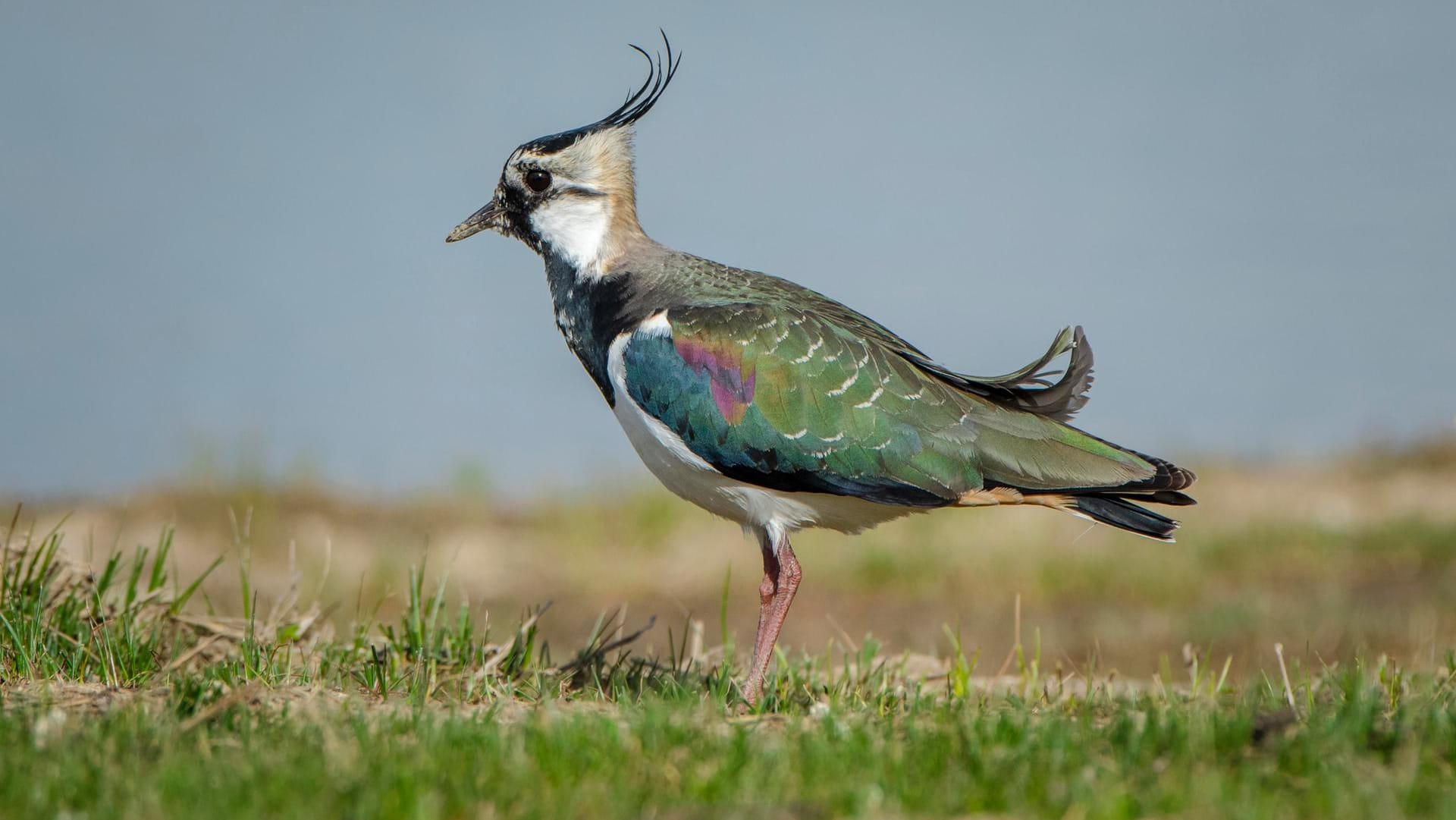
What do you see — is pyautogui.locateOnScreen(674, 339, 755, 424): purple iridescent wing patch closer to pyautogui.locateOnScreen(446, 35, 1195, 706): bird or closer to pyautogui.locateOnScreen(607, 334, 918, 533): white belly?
pyautogui.locateOnScreen(446, 35, 1195, 706): bird

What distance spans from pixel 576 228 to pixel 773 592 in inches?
77.4

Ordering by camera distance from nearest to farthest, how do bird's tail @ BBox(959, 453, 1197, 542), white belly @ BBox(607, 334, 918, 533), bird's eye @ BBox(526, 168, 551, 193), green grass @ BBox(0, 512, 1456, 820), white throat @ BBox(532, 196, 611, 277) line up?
green grass @ BBox(0, 512, 1456, 820) < bird's tail @ BBox(959, 453, 1197, 542) < white belly @ BBox(607, 334, 918, 533) < white throat @ BBox(532, 196, 611, 277) < bird's eye @ BBox(526, 168, 551, 193)

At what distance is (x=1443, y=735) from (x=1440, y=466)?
1561 centimetres

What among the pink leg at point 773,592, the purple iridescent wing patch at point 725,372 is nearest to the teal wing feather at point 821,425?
the purple iridescent wing patch at point 725,372

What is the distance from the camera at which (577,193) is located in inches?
Answer: 254

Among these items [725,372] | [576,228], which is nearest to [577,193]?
[576,228]

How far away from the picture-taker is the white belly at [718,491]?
5.68 metres

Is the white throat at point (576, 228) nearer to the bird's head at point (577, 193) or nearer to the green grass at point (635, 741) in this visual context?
the bird's head at point (577, 193)

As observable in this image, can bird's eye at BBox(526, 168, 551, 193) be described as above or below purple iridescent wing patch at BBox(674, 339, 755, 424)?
above

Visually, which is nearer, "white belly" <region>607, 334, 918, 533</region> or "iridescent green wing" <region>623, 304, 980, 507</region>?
"iridescent green wing" <region>623, 304, 980, 507</region>

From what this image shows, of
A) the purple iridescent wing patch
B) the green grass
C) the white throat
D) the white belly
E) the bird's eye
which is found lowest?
the green grass

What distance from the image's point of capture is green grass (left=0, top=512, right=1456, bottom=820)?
3.35 m

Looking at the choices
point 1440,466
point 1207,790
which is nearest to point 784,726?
point 1207,790

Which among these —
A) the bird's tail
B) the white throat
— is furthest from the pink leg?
the white throat
